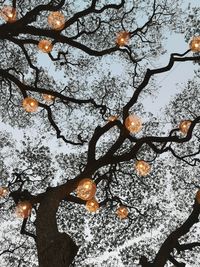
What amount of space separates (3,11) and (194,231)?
1093 cm

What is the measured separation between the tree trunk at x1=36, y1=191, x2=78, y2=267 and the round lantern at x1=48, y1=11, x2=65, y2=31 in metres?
3.86

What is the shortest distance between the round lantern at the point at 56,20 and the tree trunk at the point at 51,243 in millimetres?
3863

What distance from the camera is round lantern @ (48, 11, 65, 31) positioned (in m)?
7.70

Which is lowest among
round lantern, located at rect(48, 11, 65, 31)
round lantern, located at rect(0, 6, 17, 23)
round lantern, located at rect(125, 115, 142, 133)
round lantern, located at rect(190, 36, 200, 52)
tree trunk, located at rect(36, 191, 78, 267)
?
tree trunk, located at rect(36, 191, 78, 267)

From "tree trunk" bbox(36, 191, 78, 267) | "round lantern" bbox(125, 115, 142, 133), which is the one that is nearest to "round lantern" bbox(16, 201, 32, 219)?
"tree trunk" bbox(36, 191, 78, 267)

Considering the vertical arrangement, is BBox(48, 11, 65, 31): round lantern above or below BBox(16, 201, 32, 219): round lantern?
above

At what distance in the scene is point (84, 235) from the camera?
13.9 m

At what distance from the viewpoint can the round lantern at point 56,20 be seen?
7.70 metres

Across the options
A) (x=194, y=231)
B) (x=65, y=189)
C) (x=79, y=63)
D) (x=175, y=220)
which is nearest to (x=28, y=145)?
(x=79, y=63)

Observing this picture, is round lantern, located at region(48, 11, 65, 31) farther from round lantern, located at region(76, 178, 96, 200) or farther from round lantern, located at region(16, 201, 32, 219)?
round lantern, located at region(16, 201, 32, 219)

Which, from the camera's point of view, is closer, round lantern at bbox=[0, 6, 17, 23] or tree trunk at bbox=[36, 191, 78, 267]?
tree trunk at bbox=[36, 191, 78, 267]

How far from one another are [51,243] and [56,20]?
4612 millimetres

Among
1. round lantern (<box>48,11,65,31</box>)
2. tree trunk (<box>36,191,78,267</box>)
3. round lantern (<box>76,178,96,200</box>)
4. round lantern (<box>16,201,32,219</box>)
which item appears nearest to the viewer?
tree trunk (<box>36,191,78,267</box>)

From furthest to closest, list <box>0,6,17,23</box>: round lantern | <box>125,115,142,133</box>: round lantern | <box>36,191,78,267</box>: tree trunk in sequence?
<box>0,6,17,23</box>: round lantern → <box>125,115,142,133</box>: round lantern → <box>36,191,78,267</box>: tree trunk
